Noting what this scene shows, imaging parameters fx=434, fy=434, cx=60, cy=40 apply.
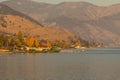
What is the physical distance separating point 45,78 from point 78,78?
711 cm

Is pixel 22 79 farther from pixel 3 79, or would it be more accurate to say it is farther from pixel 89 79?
pixel 89 79

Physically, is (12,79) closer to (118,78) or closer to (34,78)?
(34,78)

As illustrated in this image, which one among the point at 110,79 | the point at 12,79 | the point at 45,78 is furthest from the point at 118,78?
the point at 12,79

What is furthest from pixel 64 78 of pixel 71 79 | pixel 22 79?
pixel 22 79

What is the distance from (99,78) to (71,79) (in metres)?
6.47

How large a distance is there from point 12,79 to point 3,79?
1842mm

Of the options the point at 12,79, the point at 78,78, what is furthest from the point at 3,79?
the point at 78,78

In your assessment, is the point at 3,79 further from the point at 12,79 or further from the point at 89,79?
the point at 89,79

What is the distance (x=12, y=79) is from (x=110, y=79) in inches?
801

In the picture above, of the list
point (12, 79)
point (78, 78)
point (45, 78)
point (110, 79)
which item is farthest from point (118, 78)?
point (12, 79)

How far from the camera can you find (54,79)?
299 ft

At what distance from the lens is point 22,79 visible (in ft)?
295

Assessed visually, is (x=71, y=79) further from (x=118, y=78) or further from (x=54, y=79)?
(x=118, y=78)

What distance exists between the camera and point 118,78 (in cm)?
9188
